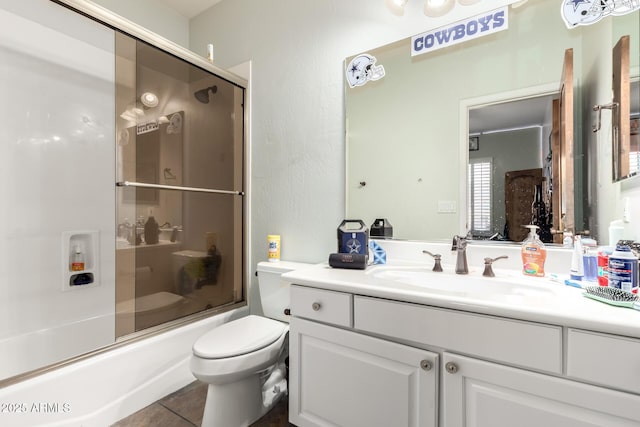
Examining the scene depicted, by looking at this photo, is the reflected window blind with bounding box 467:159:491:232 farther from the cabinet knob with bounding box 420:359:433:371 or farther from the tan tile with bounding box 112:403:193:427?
the tan tile with bounding box 112:403:193:427

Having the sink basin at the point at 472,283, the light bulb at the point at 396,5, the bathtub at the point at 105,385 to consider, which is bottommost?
the bathtub at the point at 105,385

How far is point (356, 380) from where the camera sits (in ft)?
3.45

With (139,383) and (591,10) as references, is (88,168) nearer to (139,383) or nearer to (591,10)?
(139,383)

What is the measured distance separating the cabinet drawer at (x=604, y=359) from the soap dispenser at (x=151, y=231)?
1947 millimetres

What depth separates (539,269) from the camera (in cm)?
115

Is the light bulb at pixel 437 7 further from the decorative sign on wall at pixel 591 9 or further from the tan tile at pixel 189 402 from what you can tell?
the tan tile at pixel 189 402

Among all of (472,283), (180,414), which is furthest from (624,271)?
(180,414)

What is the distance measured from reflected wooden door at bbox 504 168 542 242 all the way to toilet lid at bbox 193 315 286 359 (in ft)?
3.83

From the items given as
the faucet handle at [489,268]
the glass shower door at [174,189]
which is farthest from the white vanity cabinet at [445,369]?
the glass shower door at [174,189]

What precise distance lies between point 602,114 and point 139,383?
93.7 inches

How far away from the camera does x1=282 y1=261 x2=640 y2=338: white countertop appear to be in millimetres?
719

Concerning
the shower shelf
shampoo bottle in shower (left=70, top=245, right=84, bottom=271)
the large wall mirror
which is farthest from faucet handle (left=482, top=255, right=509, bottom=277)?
shampoo bottle in shower (left=70, top=245, right=84, bottom=271)

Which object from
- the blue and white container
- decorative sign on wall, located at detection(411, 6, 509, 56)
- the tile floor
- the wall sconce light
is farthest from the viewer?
the wall sconce light

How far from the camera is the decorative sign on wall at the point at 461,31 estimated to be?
4.23ft
